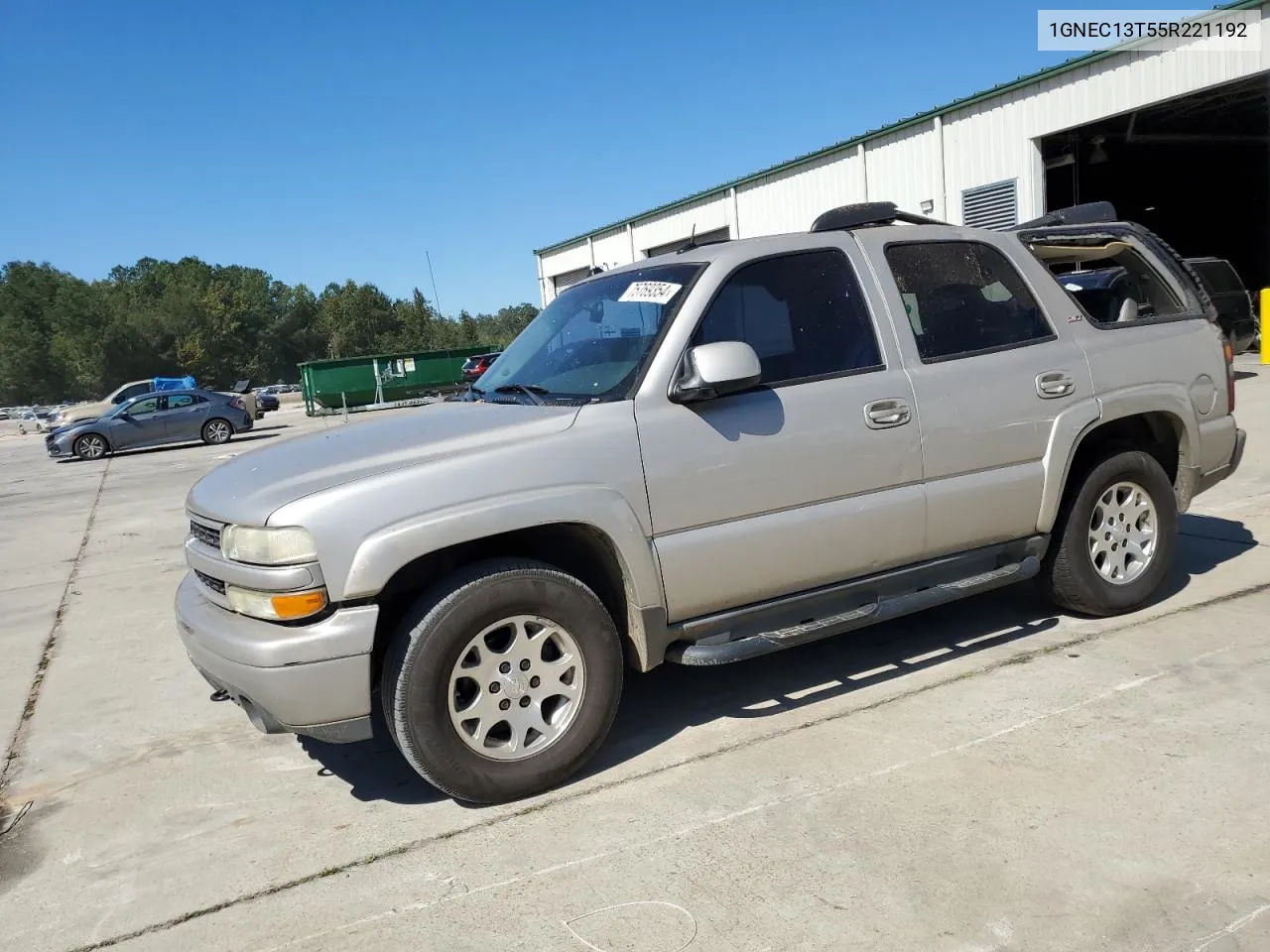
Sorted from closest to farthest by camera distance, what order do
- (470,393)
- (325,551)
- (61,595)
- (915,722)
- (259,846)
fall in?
(325,551), (259,846), (915,722), (470,393), (61,595)

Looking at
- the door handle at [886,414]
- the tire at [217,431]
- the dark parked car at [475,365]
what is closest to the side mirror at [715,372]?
the door handle at [886,414]

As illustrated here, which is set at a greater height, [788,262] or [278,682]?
[788,262]

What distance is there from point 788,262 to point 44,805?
365 centimetres

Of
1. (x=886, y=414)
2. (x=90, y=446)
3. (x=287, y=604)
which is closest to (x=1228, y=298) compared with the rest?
(x=886, y=414)

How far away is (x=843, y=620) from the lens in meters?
3.94

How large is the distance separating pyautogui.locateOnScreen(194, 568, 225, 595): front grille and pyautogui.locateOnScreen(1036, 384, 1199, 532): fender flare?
11.2 ft

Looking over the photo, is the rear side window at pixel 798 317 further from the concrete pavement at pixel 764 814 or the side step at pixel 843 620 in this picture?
the concrete pavement at pixel 764 814

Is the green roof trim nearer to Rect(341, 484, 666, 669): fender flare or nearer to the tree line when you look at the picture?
Rect(341, 484, 666, 669): fender flare

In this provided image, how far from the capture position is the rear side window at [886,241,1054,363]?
13.9ft

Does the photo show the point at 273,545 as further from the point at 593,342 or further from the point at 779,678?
the point at 779,678

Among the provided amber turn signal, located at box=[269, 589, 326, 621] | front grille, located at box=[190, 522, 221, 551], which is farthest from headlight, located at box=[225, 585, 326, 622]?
front grille, located at box=[190, 522, 221, 551]

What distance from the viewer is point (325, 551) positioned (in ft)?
10.2

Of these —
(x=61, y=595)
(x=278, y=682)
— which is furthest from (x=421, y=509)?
(x=61, y=595)

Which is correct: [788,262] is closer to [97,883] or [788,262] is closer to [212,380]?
[97,883]
